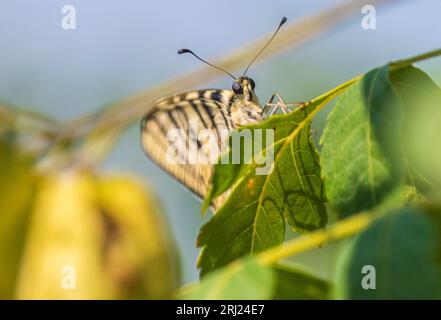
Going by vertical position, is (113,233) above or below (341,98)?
below

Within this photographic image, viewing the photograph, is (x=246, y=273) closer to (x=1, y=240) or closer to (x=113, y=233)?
(x=113, y=233)

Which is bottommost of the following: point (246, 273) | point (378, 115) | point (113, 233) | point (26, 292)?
point (26, 292)

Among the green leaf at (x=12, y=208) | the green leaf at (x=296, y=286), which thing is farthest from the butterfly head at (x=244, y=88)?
the green leaf at (x=296, y=286)

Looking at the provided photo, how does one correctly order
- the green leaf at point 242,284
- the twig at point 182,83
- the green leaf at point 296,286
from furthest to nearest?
the twig at point 182,83
the green leaf at point 296,286
the green leaf at point 242,284

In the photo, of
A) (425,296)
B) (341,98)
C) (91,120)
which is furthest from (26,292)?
(425,296)

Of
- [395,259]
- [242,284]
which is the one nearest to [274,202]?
[242,284]

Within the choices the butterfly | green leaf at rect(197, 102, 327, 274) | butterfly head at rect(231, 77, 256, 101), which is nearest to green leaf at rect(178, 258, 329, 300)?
green leaf at rect(197, 102, 327, 274)

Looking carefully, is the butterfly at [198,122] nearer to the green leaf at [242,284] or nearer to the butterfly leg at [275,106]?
the butterfly leg at [275,106]
